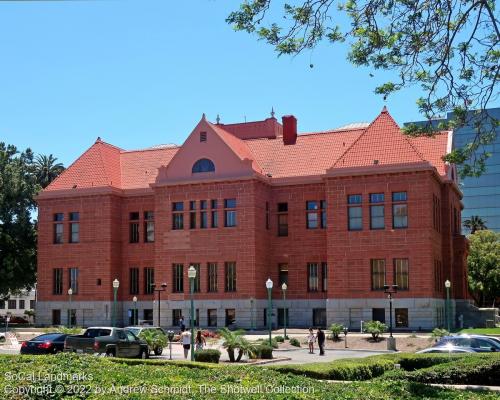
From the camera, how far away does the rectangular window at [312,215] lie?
56781 mm

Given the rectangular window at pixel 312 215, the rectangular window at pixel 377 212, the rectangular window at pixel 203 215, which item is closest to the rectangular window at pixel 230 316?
the rectangular window at pixel 203 215

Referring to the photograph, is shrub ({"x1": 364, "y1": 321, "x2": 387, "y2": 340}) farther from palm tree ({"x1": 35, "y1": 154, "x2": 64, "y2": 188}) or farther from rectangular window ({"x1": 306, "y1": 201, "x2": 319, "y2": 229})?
palm tree ({"x1": 35, "y1": 154, "x2": 64, "y2": 188})

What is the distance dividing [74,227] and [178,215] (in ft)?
34.2

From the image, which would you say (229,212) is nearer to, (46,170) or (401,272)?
(401,272)

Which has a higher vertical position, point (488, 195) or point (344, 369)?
point (488, 195)

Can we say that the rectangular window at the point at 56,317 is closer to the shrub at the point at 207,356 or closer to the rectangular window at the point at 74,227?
the rectangular window at the point at 74,227

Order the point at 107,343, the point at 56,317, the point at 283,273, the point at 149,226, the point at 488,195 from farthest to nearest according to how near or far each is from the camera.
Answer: the point at 488,195
the point at 56,317
the point at 149,226
the point at 283,273
the point at 107,343

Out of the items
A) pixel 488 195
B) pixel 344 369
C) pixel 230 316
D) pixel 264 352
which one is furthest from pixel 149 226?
pixel 488 195

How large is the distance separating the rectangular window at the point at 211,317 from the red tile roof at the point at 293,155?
1175 cm

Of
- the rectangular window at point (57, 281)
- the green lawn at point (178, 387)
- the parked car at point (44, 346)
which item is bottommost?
the parked car at point (44, 346)

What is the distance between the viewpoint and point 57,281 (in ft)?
205

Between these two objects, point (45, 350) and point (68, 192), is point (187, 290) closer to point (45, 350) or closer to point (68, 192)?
point (68, 192)

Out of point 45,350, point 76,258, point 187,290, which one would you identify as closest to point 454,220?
Result: point 187,290

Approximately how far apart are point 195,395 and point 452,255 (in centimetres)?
4914
